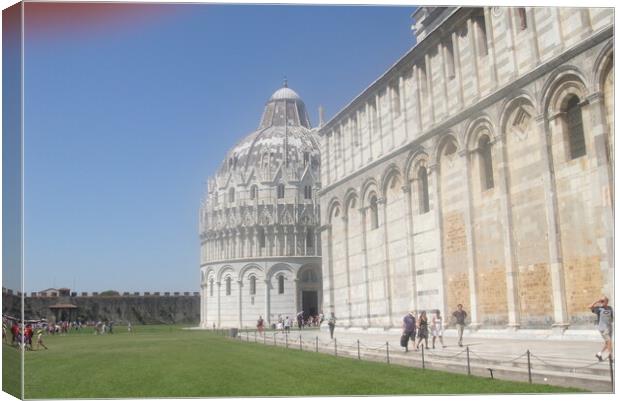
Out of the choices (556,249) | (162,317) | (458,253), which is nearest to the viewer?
(556,249)

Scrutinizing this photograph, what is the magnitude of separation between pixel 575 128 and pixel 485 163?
4.41 meters

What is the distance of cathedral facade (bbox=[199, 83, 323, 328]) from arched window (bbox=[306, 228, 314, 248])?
3 centimetres

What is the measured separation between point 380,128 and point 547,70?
11.2 meters

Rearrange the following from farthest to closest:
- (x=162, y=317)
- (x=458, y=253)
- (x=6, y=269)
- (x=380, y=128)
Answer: (x=162, y=317), (x=380, y=128), (x=458, y=253), (x=6, y=269)

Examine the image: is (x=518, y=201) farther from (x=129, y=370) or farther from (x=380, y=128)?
(x=129, y=370)

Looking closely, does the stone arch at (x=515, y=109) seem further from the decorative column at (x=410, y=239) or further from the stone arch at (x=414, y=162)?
the decorative column at (x=410, y=239)

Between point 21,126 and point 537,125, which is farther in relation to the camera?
point 537,125

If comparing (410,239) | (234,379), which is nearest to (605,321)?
(234,379)

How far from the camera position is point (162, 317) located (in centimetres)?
6700

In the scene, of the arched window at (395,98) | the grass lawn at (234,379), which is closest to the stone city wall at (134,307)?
the grass lawn at (234,379)

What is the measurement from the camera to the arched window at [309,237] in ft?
228

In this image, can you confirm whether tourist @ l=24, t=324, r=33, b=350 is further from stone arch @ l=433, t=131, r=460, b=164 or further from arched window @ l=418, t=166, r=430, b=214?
arched window @ l=418, t=166, r=430, b=214

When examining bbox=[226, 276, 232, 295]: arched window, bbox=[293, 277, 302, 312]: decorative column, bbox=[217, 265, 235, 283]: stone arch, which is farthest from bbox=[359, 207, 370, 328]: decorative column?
bbox=[226, 276, 232, 295]: arched window

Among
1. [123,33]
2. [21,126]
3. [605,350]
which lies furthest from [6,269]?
[605,350]
